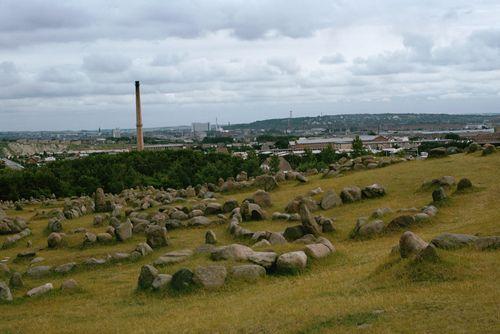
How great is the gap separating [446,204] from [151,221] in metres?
12.1

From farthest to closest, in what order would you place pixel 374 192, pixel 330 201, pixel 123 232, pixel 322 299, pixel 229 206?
pixel 229 206
pixel 374 192
pixel 330 201
pixel 123 232
pixel 322 299

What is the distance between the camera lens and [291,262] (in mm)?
15594

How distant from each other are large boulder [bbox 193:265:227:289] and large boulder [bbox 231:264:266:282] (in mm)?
294

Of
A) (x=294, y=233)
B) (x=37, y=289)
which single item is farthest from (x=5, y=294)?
(x=294, y=233)

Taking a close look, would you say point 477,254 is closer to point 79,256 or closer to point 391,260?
point 391,260

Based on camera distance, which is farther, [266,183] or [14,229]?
[266,183]

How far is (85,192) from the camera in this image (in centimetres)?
5816

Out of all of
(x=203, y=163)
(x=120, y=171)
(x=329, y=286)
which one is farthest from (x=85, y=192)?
(x=329, y=286)

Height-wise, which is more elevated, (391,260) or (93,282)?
(391,260)

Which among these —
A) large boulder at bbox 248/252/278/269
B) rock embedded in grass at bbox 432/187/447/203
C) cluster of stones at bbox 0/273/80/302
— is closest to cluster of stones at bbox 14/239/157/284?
cluster of stones at bbox 0/273/80/302

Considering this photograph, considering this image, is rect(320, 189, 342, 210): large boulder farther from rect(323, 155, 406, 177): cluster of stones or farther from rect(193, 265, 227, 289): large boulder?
rect(193, 265, 227, 289): large boulder

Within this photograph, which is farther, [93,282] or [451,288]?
[93,282]

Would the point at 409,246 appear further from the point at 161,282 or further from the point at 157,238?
the point at 157,238

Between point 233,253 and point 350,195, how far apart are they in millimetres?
10494
